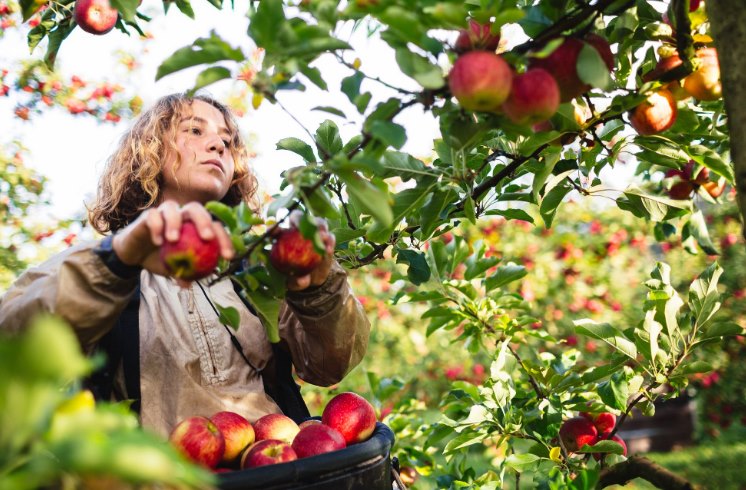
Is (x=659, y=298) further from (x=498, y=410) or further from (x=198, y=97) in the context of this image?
(x=198, y=97)

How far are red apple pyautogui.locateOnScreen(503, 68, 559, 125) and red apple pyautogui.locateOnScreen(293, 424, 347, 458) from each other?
22.5 inches

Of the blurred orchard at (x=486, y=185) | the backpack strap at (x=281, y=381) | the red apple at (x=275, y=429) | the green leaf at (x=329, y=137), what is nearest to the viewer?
the blurred orchard at (x=486, y=185)

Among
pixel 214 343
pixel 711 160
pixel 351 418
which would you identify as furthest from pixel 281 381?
pixel 711 160

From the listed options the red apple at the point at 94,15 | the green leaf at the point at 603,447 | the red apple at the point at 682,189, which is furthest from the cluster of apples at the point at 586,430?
the red apple at the point at 94,15

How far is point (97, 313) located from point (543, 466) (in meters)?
1.01

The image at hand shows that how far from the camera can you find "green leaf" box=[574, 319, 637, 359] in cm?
128

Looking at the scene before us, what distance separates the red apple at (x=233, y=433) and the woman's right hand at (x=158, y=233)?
313 millimetres

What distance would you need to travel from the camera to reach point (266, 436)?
3.73 feet

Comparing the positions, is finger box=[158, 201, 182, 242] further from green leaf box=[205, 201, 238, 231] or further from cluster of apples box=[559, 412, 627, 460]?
cluster of apples box=[559, 412, 627, 460]

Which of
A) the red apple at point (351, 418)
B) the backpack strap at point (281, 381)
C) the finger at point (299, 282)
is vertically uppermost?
the finger at point (299, 282)

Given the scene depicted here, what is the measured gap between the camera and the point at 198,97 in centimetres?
172

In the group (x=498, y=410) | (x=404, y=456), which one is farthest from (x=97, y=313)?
(x=404, y=456)

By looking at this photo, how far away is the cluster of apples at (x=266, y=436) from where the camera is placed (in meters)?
0.99

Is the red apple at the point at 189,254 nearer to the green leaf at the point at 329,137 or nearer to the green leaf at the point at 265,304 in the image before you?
the green leaf at the point at 265,304
